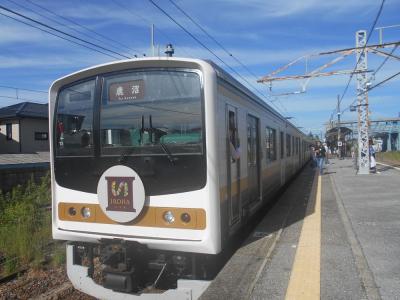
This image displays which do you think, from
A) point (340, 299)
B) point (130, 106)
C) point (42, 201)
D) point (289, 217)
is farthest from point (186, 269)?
point (42, 201)

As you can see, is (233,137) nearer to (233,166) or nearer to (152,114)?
(233,166)

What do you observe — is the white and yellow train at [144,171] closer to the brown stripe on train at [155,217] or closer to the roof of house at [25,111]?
the brown stripe on train at [155,217]

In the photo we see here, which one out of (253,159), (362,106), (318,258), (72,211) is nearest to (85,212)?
(72,211)

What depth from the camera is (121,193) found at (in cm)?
464

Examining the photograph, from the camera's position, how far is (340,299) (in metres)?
4.18

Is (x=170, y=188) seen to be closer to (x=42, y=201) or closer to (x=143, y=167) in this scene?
(x=143, y=167)

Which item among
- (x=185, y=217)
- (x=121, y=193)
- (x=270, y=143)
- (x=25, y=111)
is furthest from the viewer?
(x=25, y=111)

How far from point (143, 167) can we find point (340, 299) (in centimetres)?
238

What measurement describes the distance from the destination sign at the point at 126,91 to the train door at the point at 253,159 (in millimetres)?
2484

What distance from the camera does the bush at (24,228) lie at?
278 inches

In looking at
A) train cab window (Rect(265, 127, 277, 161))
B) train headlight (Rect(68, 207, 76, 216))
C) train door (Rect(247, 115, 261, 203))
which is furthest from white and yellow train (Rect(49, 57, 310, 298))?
train cab window (Rect(265, 127, 277, 161))

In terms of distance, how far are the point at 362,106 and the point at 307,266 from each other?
55.1 ft

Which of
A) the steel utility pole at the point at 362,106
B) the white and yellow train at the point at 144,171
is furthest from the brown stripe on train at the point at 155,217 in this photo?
the steel utility pole at the point at 362,106

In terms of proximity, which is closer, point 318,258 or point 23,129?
point 318,258
